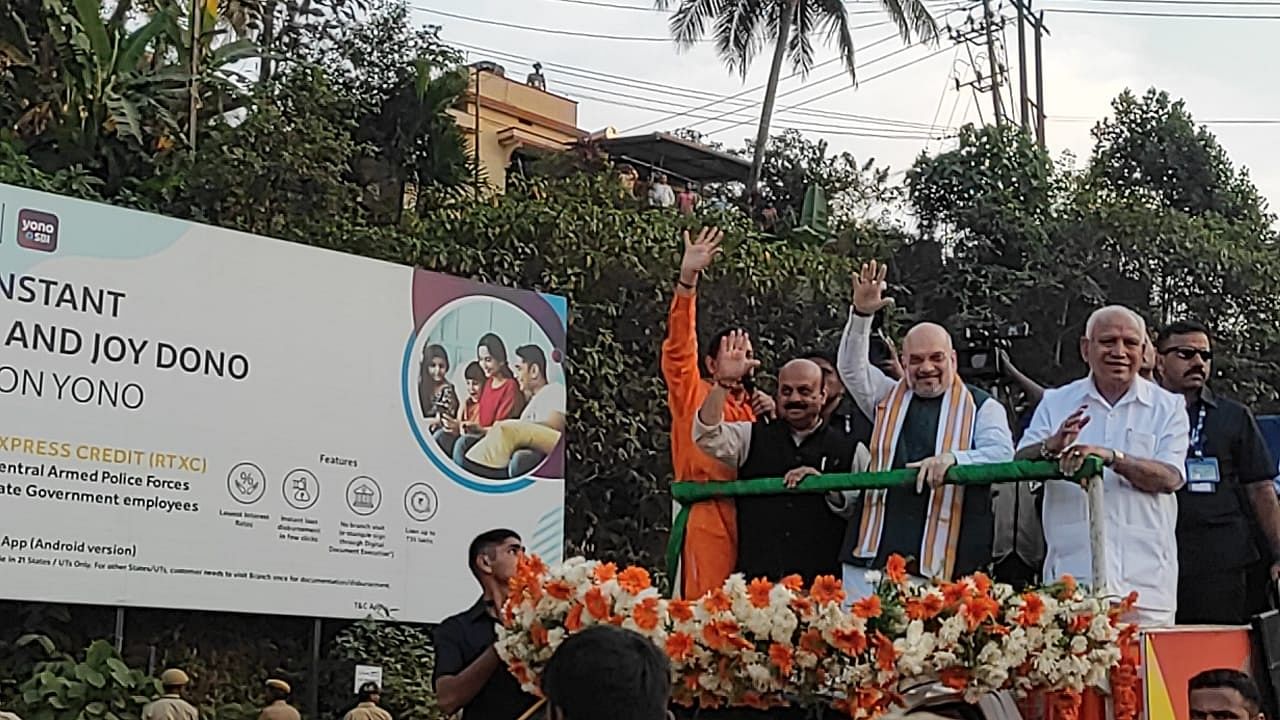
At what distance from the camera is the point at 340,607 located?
11.2m

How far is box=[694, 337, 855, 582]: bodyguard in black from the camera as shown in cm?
579

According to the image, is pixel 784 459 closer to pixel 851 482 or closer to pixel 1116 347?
pixel 851 482

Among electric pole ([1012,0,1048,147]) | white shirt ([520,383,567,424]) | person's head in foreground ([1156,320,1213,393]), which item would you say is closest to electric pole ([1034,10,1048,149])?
electric pole ([1012,0,1048,147])

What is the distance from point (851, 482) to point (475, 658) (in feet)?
4.33

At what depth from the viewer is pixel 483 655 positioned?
5.46 m

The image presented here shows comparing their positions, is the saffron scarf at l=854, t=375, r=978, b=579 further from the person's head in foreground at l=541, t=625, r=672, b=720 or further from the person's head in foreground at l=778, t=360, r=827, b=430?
the person's head in foreground at l=541, t=625, r=672, b=720

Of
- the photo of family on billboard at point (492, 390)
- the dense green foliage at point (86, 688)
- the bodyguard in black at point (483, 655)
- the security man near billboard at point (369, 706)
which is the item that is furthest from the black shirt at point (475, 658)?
the photo of family on billboard at point (492, 390)

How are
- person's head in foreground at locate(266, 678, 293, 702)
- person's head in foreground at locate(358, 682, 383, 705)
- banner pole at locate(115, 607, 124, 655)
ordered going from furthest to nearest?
person's head in foreground at locate(358, 682, 383, 705) < person's head in foreground at locate(266, 678, 293, 702) < banner pole at locate(115, 607, 124, 655)

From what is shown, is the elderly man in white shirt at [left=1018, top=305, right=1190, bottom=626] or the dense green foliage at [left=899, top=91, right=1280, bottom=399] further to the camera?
the dense green foliage at [left=899, top=91, right=1280, bottom=399]

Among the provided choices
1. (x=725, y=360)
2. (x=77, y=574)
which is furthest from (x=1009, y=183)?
(x=725, y=360)

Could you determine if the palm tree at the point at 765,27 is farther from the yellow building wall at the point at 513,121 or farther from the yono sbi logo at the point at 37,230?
the yono sbi logo at the point at 37,230

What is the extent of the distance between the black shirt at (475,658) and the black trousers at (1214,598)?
2201mm

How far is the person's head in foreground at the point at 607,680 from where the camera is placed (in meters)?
2.99

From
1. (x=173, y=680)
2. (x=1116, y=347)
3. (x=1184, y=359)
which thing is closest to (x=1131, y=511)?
(x=1116, y=347)
